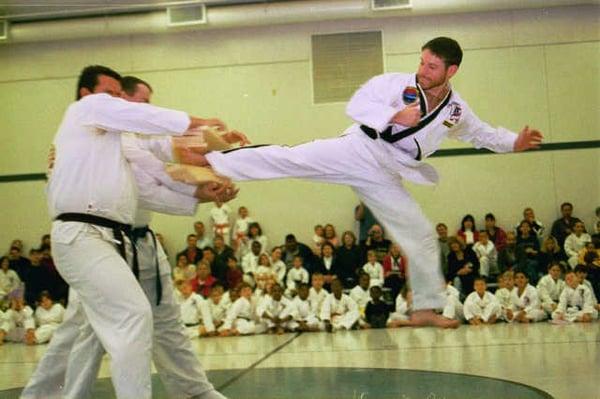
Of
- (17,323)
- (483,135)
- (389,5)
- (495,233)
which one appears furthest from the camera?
(17,323)

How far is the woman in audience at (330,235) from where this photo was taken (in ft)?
25.1

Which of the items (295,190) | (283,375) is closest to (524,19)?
(295,190)

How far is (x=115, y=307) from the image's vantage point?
318 cm

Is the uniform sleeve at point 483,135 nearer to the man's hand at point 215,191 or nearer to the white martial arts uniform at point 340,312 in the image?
the man's hand at point 215,191

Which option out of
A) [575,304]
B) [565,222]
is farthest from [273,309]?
[565,222]

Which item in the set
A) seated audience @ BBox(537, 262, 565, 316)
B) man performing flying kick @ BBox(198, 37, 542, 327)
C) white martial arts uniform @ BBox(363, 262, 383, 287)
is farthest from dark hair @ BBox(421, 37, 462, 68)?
seated audience @ BBox(537, 262, 565, 316)

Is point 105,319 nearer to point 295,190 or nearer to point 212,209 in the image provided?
point 295,190

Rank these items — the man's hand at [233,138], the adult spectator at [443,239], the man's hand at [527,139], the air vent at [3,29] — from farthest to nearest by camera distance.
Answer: the adult spectator at [443,239]
the air vent at [3,29]
the man's hand at [527,139]
the man's hand at [233,138]

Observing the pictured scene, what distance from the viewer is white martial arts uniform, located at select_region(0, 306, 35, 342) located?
866 cm

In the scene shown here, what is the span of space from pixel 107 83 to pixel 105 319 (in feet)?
3.46

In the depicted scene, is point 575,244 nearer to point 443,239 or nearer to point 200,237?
point 443,239

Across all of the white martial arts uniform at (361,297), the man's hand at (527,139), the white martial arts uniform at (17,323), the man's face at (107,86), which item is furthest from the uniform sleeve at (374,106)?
the white martial arts uniform at (17,323)

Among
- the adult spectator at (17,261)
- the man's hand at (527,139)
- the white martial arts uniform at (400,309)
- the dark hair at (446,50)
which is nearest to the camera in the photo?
the dark hair at (446,50)

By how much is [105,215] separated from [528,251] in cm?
505
